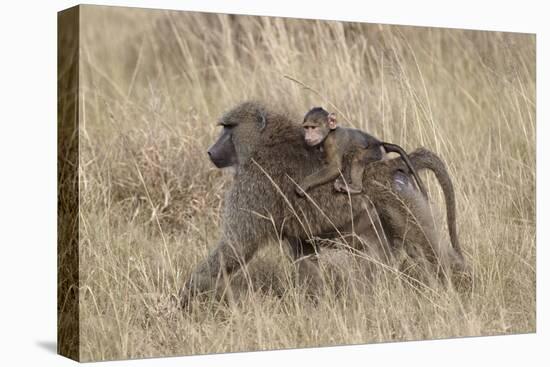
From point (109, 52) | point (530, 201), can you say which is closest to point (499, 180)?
point (530, 201)

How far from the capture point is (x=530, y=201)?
733cm

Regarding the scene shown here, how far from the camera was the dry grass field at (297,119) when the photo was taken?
609cm

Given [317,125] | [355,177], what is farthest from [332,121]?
[355,177]

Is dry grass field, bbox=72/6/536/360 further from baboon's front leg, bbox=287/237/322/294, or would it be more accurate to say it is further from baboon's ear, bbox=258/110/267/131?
baboon's ear, bbox=258/110/267/131

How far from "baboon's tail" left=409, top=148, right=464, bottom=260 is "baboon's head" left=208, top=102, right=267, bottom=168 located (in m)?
1.02

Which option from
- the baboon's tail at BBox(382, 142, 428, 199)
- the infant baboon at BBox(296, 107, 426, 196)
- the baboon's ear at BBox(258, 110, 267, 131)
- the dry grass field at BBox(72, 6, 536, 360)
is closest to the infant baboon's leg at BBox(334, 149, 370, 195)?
the infant baboon at BBox(296, 107, 426, 196)

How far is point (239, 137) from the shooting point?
6328mm

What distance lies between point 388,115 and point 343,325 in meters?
1.70

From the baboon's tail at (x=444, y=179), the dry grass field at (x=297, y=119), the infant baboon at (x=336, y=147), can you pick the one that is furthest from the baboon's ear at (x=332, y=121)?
the dry grass field at (x=297, y=119)

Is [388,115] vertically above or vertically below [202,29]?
below

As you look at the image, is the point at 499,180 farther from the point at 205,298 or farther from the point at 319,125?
the point at 205,298

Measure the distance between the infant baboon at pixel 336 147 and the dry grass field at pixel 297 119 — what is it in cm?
48

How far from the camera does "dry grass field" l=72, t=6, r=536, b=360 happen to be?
6.09m

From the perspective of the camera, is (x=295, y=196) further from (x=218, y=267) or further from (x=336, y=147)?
(x=218, y=267)
